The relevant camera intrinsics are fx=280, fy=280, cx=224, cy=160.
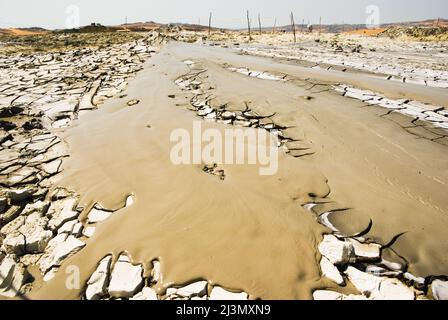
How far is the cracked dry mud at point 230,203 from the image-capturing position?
2.10 m

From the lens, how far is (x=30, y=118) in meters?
5.56

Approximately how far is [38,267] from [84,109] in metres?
4.36

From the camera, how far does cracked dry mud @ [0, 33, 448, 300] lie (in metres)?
2.10

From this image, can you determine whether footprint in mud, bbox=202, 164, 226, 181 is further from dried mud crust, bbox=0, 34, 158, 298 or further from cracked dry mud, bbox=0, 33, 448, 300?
dried mud crust, bbox=0, 34, 158, 298

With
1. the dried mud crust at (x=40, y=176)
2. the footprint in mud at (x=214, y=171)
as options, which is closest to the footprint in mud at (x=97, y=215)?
the dried mud crust at (x=40, y=176)

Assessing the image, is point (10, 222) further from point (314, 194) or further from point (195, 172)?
point (314, 194)

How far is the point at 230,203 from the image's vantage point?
2871 mm

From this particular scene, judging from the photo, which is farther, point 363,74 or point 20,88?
point 363,74

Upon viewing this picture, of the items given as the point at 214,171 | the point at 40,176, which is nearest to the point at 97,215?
the point at 40,176

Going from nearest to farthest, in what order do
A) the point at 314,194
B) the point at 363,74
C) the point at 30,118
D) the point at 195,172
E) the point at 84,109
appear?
the point at 314,194 → the point at 195,172 → the point at 30,118 → the point at 84,109 → the point at 363,74

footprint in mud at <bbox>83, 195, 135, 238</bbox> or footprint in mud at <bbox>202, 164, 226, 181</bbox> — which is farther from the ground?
footprint in mud at <bbox>202, 164, 226, 181</bbox>

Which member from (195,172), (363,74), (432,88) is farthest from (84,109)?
(432,88)

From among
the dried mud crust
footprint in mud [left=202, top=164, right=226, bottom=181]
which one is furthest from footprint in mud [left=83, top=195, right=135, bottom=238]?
footprint in mud [left=202, top=164, right=226, bottom=181]

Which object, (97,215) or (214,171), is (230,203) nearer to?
(214,171)
